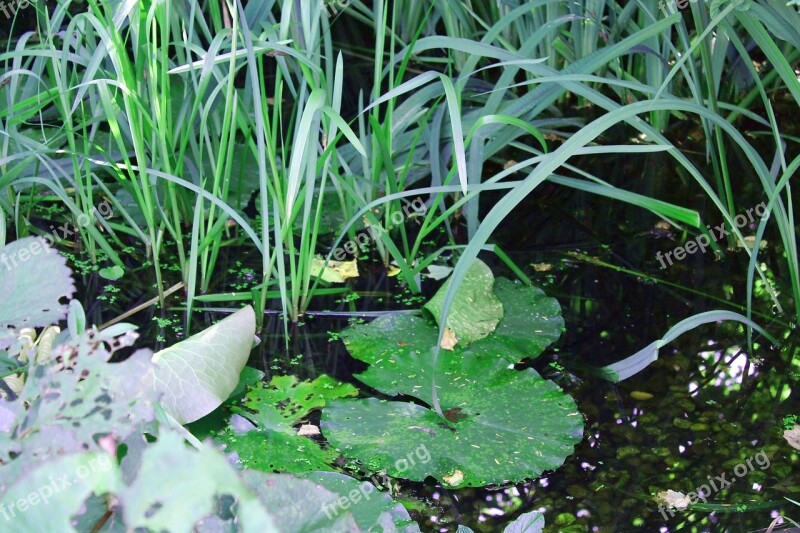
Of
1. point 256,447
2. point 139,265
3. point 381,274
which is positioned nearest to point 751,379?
point 381,274

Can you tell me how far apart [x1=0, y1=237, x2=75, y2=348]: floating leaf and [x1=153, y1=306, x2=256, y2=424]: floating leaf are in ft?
1.22

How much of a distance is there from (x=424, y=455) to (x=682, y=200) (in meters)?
1.14

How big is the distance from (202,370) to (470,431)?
44 cm

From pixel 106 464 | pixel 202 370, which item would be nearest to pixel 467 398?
pixel 202 370

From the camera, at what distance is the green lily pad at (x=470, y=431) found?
1.29 m

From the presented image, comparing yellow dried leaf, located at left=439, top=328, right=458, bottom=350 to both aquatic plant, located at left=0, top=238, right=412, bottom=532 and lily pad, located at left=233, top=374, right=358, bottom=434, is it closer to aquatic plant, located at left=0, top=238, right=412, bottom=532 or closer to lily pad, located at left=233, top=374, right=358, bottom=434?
lily pad, located at left=233, top=374, right=358, bottom=434

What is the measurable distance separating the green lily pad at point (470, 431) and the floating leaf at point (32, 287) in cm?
57

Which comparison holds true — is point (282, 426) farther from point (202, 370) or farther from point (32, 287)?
point (32, 287)

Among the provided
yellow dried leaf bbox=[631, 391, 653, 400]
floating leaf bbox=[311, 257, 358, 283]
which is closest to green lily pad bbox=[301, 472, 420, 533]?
yellow dried leaf bbox=[631, 391, 653, 400]

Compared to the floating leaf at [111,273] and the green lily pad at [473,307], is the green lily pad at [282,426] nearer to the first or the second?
the green lily pad at [473,307]

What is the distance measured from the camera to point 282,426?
54.9 inches

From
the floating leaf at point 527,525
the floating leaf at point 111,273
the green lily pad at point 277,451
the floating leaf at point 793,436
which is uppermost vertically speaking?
the floating leaf at point 527,525

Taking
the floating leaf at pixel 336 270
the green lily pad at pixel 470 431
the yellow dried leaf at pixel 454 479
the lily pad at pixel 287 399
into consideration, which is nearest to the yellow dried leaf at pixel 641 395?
the green lily pad at pixel 470 431

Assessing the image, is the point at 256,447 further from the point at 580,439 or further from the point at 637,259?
the point at 637,259
